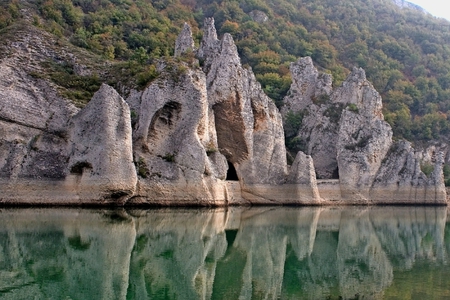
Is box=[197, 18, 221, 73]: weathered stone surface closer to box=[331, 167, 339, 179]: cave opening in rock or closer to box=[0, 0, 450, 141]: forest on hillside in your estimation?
box=[0, 0, 450, 141]: forest on hillside

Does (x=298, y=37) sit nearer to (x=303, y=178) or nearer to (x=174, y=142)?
(x=303, y=178)

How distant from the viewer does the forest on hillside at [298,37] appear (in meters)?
58.8

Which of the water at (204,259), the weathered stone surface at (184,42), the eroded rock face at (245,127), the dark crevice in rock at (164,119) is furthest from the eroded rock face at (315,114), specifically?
the water at (204,259)

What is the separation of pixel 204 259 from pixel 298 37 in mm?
76427

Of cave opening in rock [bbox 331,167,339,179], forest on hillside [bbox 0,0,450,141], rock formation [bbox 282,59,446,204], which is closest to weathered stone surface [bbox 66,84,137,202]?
forest on hillside [bbox 0,0,450,141]

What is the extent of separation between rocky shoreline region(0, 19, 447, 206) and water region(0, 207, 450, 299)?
3.00 m

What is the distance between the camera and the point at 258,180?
1526 inches

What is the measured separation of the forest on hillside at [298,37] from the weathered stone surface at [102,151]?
Answer: 327 inches

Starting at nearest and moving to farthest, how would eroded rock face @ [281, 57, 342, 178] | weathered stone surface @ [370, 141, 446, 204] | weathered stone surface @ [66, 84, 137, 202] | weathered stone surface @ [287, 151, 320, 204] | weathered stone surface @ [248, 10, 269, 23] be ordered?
weathered stone surface @ [66, 84, 137, 202] → weathered stone surface @ [287, 151, 320, 204] → weathered stone surface @ [370, 141, 446, 204] → eroded rock face @ [281, 57, 342, 178] → weathered stone surface @ [248, 10, 269, 23]

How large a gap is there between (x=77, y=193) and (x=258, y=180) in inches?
628

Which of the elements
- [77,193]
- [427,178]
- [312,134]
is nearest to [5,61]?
[77,193]

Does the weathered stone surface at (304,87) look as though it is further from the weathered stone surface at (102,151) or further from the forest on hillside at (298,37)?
the weathered stone surface at (102,151)

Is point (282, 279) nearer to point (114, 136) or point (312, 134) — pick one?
point (114, 136)

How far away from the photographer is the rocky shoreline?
26406mm
